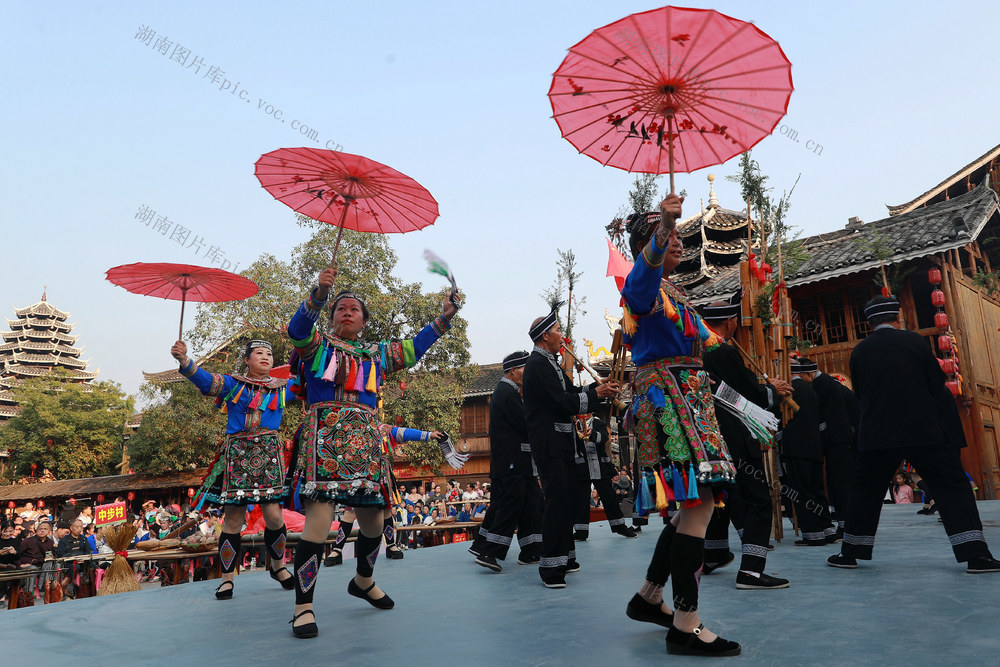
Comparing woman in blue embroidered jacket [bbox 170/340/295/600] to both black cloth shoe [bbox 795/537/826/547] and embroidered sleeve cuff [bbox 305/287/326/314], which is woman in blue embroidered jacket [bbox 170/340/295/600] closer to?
embroidered sleeve cuff [bbox 305/287/326/314]

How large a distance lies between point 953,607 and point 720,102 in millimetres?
2620

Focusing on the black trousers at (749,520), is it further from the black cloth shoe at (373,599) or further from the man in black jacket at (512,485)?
the black cloth shoe at (373,599)

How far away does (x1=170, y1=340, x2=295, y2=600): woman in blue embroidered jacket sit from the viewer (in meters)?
4.95

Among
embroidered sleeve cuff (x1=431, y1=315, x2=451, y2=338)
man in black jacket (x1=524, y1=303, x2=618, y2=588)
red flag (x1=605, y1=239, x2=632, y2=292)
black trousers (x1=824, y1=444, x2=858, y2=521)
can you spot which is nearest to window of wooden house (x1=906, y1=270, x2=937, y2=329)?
black trousers (x1=824, y1=444, x2=858, y2=521)

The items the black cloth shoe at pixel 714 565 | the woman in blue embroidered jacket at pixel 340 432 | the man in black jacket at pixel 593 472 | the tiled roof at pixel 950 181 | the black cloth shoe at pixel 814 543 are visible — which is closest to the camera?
the woman in blue embroidered jacket at pixel 340 432

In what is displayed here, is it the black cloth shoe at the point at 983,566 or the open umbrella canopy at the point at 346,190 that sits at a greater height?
the open umbrella canopy at the point at 346,190

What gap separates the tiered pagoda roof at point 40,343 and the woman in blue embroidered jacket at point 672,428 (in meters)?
59.8

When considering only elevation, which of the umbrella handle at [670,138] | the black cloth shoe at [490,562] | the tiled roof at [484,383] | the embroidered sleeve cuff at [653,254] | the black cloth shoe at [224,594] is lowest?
the black cloth shoe at [224,594]

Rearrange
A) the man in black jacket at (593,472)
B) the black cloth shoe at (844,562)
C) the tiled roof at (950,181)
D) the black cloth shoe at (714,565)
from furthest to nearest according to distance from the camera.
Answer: the tiled roof at (950,181) → the man in black jacket at (593,472) → the black cloth shoe at (714,565) → the black cloth shoe at (844,562)

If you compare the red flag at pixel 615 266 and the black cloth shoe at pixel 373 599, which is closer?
the black cloth shoe at pixel 373 599

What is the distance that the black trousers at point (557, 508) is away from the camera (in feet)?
14.5

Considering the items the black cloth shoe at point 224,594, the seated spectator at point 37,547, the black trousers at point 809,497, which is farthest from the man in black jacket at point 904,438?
the seated spectator at point 37,547

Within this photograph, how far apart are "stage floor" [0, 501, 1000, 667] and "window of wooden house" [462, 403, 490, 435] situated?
2605 cm

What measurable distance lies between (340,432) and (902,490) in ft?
43.4
